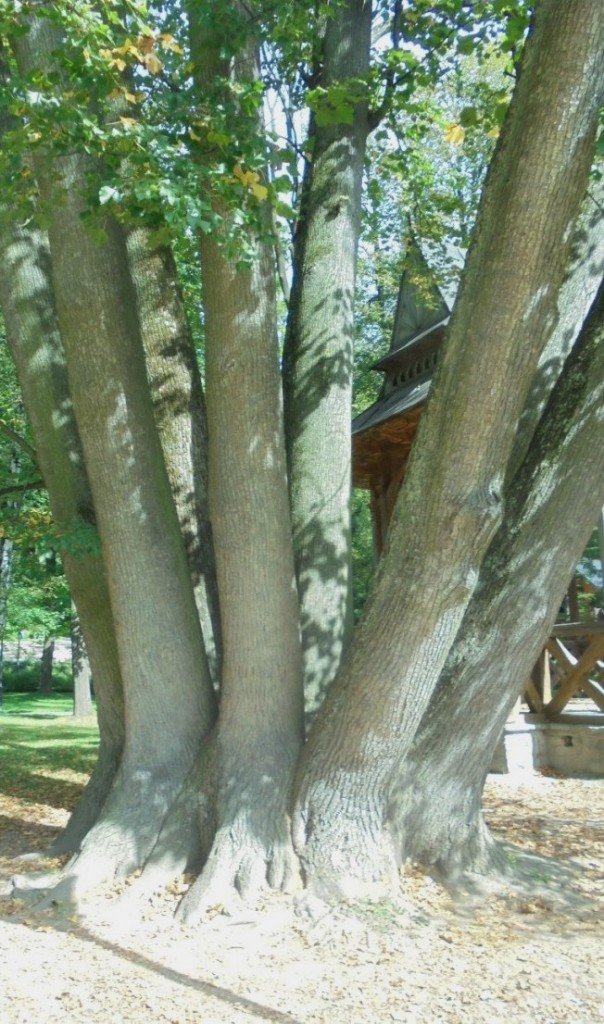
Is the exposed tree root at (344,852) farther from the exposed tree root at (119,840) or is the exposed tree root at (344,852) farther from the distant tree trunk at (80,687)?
the distant tree trunk at (80,687)

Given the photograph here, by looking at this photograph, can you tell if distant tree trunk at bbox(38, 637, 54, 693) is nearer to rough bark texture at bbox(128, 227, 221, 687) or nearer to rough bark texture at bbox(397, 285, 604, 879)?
rough bark texture at bbox(128, 227, 221, 687)

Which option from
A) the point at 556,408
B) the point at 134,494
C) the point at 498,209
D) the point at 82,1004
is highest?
the point at 498,209

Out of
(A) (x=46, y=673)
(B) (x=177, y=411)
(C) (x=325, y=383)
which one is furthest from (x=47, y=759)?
(A) (x=46, y=673)

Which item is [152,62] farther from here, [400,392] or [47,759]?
[47,759]

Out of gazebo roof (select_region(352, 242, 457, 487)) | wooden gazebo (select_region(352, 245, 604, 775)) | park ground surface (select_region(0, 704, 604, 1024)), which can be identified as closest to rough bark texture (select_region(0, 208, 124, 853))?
park ground surface (select_region(0, 704, 604, 1024))

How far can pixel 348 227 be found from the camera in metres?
6.46

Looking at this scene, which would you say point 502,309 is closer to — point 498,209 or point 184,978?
point 498,209

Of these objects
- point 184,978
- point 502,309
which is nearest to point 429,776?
point 184,978

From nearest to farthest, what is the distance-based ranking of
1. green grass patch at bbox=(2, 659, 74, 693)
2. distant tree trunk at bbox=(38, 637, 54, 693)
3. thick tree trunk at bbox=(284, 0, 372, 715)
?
thick tree trunk at bbox=(284, 0, 372, 715), distant tree trunk at bbox=(38, 637, 54, 693), green grass patch at bbox=(2, 659, 74, 693)

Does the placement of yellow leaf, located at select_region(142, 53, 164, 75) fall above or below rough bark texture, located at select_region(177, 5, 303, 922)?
above

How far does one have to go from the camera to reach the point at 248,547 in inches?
209

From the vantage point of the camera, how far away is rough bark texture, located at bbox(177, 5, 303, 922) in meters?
5.30

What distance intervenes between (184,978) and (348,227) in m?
4.82

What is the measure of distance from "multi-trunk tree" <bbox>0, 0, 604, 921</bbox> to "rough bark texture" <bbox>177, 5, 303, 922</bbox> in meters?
0.02
